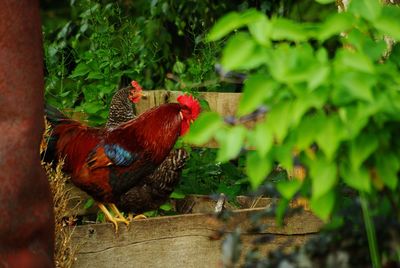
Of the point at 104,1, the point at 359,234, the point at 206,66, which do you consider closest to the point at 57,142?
the point at 206,66

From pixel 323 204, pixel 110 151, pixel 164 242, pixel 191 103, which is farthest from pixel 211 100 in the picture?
pixel 323 204

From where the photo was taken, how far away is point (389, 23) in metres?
2.45

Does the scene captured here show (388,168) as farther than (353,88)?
Yes

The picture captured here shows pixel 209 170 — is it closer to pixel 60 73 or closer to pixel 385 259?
pixel 60 73

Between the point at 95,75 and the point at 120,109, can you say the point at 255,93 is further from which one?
the point at 95,75

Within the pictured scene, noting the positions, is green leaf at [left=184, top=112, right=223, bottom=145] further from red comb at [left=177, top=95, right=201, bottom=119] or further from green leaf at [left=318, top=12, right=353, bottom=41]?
red comb at [left=177, top=95, right=201, bottom=119]

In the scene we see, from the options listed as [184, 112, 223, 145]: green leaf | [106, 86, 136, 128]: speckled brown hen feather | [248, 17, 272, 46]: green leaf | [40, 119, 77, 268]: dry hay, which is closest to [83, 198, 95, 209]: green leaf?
[106, 86, 136, 128]: speckled brown hen feather

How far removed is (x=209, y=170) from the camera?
5.94 m

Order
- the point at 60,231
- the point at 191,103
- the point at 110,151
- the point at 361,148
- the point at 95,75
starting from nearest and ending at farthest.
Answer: the point at 361,148 → the point at 60,231 → the point at 110,151 → the point at 191,103 → the point at 95,75

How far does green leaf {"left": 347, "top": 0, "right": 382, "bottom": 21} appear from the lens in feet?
8.06

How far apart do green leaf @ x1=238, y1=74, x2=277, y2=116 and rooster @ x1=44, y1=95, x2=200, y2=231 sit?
3045mm

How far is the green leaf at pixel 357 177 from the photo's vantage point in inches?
95.1

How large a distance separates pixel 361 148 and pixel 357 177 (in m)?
0.07

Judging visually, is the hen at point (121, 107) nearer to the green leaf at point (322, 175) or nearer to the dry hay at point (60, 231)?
the dry hay at point (60, 231)
